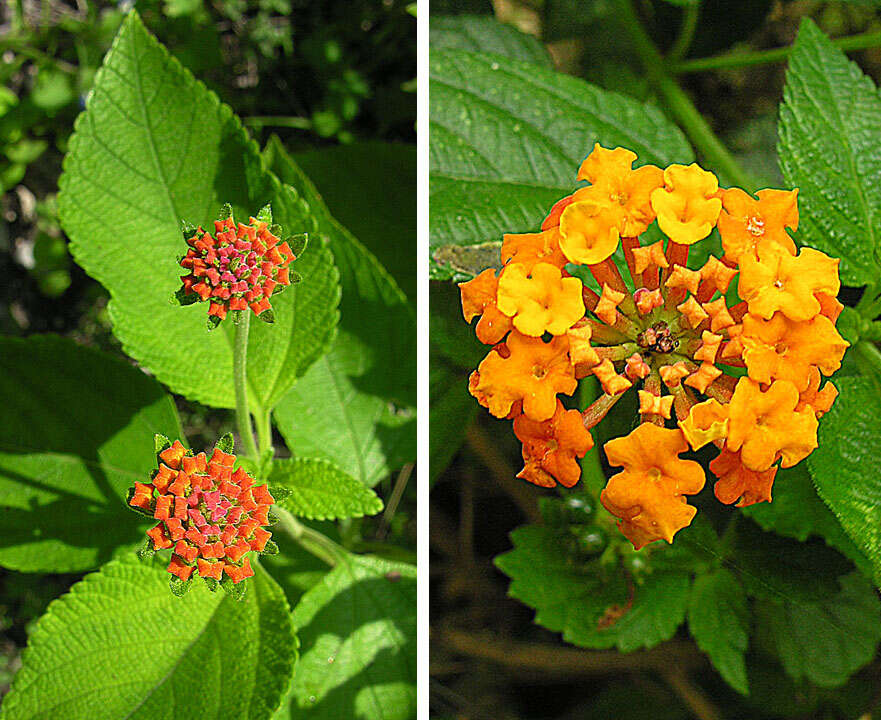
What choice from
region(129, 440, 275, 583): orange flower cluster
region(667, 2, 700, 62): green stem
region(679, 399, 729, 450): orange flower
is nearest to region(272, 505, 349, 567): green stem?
region(129, 440, 275, 583): orange flower cluster

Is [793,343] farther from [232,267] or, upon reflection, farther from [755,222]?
[232,267]

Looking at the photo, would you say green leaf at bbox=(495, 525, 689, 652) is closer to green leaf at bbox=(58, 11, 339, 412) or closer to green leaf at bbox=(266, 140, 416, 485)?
green leaf at bbox=(266, 140, 416, 485)

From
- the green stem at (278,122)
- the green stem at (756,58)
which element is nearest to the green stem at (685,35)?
the green stem at (756,58)

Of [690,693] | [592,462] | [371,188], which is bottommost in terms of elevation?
[690,693]

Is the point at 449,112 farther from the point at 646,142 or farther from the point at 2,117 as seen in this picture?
the point at 2,117

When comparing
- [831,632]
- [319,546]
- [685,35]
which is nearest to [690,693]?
[831,632]

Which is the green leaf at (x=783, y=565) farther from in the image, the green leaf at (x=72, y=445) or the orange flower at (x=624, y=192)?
the green leaf at (x=72, y=445)
